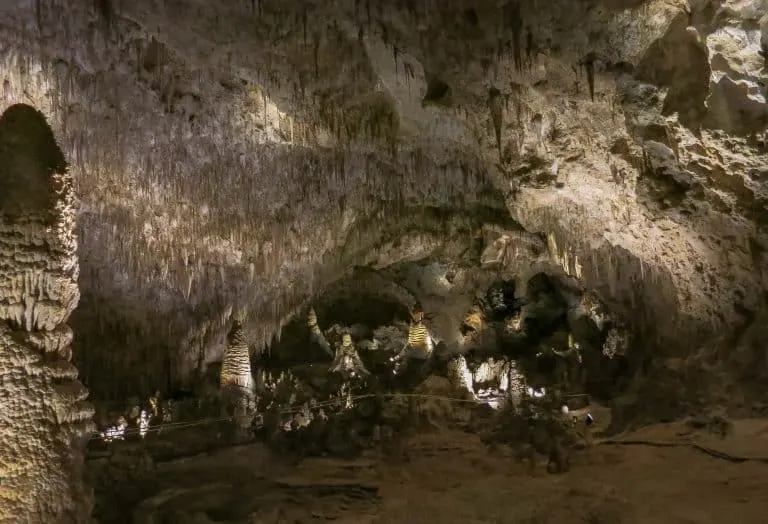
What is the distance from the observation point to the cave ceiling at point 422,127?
6.57 meters

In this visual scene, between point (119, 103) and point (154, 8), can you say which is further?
point (119, 103)

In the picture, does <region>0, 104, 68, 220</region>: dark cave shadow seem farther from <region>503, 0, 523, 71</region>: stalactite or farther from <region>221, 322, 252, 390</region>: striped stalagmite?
<region>221, 322, 252, 390</region>: striped stalagmite

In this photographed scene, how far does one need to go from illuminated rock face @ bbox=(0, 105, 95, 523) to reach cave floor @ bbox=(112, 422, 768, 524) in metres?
4.30

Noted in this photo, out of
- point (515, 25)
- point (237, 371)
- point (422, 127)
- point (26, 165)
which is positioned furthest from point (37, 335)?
point (237, 371)

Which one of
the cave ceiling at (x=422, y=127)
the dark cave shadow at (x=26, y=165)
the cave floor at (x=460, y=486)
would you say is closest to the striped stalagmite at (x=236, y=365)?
the cave ceiling at (x=422, y=127)

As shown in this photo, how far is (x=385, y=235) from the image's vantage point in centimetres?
1334

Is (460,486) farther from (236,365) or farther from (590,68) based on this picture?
(236,365)

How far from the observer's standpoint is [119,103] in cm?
755

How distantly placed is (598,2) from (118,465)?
9.54m

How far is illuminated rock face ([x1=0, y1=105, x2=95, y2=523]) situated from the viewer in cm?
455

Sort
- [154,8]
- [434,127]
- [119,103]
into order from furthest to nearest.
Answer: [434,127]
[119,103]
[154,8]

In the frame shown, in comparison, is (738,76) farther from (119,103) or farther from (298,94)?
(119,103)

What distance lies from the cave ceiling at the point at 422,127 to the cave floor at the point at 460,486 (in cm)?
174

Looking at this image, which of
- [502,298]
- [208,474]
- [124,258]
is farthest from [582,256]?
[124,258]
